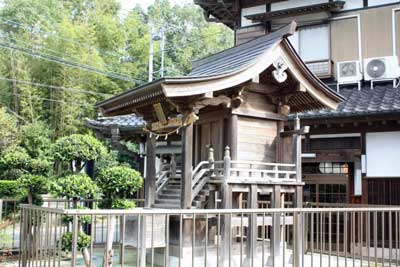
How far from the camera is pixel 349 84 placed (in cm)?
1316

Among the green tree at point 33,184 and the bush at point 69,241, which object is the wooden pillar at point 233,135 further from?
the green tree at point 33,184

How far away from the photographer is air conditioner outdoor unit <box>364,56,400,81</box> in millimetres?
12414

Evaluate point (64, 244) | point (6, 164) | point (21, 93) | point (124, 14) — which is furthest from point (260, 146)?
point (124, 14)

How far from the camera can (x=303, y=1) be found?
1388 centimetres

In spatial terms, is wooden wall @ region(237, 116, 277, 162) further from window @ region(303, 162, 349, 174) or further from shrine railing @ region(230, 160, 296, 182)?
window @ region(303, 162, 349, 174)

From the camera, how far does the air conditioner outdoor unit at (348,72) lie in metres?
12.9

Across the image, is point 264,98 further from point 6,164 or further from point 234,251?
point 6,164

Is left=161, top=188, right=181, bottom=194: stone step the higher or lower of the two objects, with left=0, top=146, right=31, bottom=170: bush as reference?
lower

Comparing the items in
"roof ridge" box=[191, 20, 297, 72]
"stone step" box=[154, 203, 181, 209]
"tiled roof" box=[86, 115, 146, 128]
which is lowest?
"stone step" box=[154, 203, 181, 209]

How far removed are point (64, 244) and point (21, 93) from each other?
55.9ft

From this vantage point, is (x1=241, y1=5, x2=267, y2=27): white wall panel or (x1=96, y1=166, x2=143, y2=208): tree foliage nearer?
(x1=96, y1=166, x2=143, y2=208): tree foliage

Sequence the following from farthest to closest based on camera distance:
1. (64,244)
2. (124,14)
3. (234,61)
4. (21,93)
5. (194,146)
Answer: (124,14), (21,93), (194,146), (234,61), (64,244)

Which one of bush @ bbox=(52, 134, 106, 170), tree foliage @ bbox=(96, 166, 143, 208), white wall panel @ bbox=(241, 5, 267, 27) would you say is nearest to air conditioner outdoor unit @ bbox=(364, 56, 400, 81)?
white wall panel @ bbox=(241, 5, 267, 27)

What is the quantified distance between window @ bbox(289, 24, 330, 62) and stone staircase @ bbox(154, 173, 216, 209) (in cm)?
664
